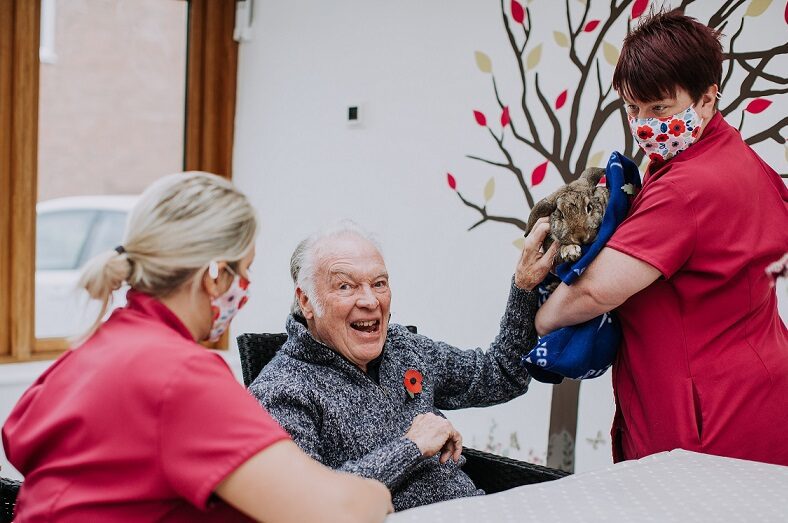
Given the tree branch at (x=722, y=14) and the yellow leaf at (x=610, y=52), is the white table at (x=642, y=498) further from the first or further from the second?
the yellow leaf at (x=610, y=52)

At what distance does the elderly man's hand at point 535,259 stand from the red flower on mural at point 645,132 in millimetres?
314

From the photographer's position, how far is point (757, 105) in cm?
256

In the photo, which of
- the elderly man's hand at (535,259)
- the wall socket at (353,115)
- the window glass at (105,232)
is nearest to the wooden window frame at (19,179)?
the window glass at (105,232)

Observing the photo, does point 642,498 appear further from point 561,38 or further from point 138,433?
point 561,38

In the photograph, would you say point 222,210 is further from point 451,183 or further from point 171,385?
point 451,183

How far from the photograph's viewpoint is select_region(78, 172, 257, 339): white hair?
48.3 inches

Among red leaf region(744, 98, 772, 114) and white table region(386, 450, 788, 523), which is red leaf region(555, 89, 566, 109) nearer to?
red leaf region(744, 98, 772, 114)

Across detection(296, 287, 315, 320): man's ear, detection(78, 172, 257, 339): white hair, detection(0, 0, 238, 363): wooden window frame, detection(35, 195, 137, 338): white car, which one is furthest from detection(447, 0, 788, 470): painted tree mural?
detection(0, 0, 238, 363): wooden window frame

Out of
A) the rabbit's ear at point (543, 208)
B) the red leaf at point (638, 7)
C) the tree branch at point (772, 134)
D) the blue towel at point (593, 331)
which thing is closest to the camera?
the blue towel at point (593, 331)

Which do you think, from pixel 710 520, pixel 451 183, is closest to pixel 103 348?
pixel 710 520

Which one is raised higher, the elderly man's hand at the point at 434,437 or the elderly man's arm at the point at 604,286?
the elderly man's arm at the point at 604,286

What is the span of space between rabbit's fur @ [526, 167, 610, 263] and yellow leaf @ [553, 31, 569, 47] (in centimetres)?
138

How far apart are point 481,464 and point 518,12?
6.04 feet

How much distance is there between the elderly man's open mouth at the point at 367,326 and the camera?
1938 mm
